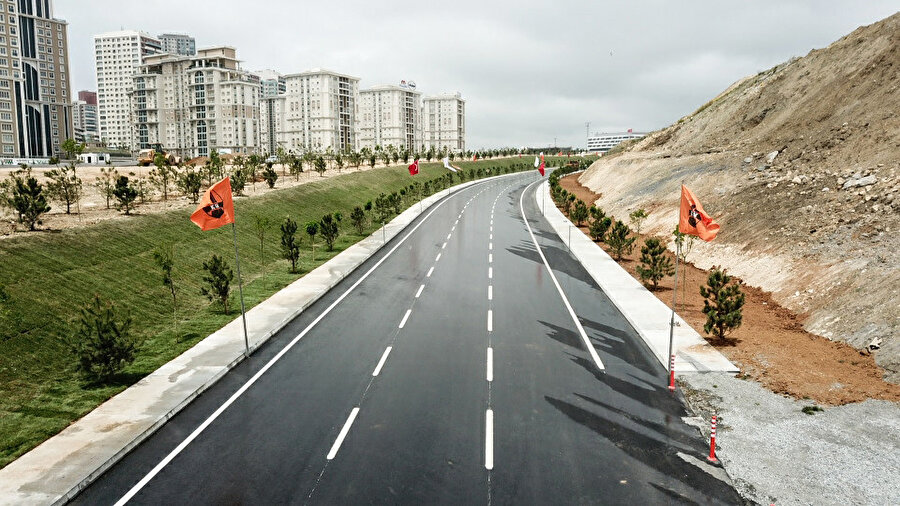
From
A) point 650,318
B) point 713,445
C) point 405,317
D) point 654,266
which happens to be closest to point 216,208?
point 405,317

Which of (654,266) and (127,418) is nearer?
(127,418)

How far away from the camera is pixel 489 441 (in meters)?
11.4

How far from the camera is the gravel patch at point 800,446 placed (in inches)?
381

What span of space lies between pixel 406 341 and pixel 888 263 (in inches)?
689

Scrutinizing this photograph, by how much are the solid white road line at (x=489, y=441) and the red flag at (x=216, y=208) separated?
9.31 meters

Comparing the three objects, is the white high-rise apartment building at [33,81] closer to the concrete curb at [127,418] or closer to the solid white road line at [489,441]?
the concrete curb at [127,418]

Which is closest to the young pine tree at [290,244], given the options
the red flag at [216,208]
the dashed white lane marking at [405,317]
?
the dashed white lane marking at [405,317]

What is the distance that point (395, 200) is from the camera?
2103 inches

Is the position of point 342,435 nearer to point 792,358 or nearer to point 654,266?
point 792,358

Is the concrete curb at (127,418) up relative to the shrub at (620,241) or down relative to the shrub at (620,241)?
down

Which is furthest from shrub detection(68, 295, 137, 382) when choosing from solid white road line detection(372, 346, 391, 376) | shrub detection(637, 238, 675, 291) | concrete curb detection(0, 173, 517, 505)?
shrub detection(637, 238, 675, 291)

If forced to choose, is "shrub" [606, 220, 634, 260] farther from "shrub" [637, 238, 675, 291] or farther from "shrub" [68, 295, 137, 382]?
"shrub" [68, 295, 137, 382]

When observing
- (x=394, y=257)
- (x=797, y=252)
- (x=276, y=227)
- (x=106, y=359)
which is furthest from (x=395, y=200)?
(x=106, y=359)

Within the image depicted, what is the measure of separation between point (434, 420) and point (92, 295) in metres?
14.7
